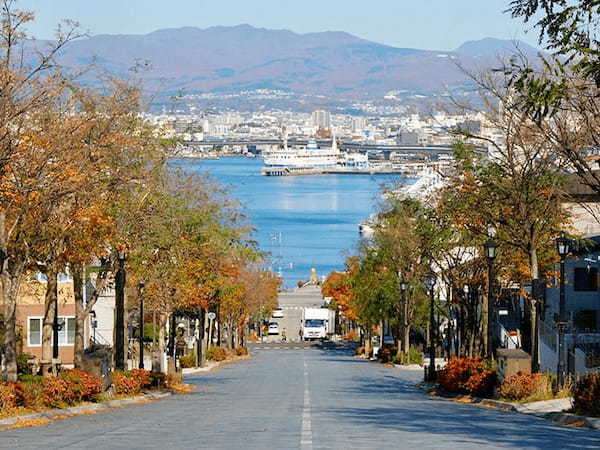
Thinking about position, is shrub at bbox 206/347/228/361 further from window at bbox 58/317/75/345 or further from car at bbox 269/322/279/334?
car at bbox 269/322/279/334

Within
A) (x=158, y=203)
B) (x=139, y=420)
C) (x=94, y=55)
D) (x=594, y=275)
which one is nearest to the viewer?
(x=139, y=420)

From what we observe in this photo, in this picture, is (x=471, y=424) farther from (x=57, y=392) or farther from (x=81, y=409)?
(x=81, y=409)

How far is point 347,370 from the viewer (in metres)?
56.8

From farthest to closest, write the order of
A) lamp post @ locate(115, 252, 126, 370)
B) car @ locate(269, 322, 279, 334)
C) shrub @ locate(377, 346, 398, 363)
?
car @ locate(269, 322, 279, 334) → shrub @ locate(377, 346, 398, 363) → lamp post @ locate(115, 252, 126, 370)

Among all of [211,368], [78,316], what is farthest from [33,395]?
[211,368]

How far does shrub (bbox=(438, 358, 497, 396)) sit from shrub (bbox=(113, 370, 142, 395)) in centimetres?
936

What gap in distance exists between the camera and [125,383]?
104ft

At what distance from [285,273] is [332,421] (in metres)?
173

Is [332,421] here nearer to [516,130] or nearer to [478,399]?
[478,399]

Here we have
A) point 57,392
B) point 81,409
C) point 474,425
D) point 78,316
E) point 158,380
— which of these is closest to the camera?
point 474,425

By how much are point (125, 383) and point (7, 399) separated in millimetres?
9481

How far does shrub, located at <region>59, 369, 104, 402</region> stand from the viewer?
26562 mm

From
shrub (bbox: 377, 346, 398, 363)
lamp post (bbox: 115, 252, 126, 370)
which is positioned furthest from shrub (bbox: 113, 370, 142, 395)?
shrub (bbox: 377, 346, 398, 363)

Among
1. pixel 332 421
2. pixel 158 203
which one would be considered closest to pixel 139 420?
pixel 332 421
